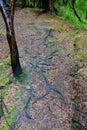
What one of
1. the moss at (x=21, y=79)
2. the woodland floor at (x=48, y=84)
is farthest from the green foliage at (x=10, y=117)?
the moss at (x=21, y=79)

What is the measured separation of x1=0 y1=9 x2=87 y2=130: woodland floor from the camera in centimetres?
355

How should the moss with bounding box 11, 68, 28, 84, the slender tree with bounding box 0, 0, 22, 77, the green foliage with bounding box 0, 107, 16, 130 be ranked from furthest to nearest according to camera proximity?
1. the moss with bounding box 11, 68, 28, 84
2. the slender tree with bounding box 0, 0, 22, 77
3. the green foliage with bounding box 0, 107, 16, 130

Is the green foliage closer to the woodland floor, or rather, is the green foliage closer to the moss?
the woodland floor

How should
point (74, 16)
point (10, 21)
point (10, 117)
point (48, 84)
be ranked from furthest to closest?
point (74, 16)
point (48, 84)
point (10, 21)
point (10, 117)

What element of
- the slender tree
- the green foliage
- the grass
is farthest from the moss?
the grass

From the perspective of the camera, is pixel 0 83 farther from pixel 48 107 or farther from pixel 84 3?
pixel 84 3

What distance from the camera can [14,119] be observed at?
11.7ft

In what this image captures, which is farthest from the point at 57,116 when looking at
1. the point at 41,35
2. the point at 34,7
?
the point at 34,7

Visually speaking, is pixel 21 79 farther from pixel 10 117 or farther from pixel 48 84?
pixel 10 117

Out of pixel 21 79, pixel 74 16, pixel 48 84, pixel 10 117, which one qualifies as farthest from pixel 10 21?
pixel 74 16

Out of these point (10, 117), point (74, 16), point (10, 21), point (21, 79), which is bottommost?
point (10, 117)

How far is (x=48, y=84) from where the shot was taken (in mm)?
4023

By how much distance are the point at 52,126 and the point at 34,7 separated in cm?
424

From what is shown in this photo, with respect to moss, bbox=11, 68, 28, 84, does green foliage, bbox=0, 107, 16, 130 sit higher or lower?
lower
